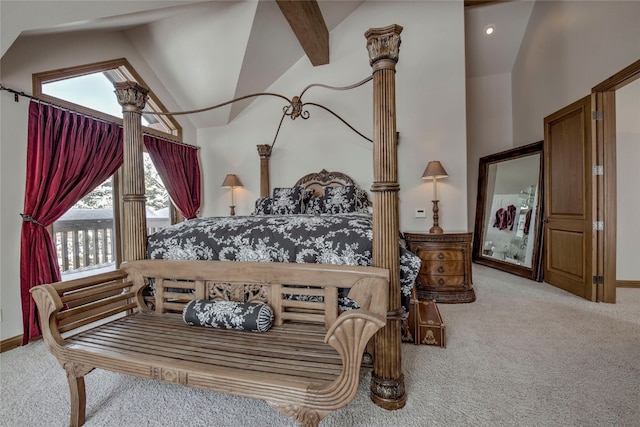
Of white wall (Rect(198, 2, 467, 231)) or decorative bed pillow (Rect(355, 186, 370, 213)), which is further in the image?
white wall (Rect(198, 2, 467, 231))

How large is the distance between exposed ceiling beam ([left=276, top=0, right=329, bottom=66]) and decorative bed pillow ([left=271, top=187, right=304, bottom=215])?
5.98 feet

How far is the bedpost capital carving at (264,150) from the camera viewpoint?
13.4ft

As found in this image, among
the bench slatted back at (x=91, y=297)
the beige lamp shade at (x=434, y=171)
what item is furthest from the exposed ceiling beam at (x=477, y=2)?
the bench slatted back at (x=91, y=297)

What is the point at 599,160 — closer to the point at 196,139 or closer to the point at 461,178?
the point at 461,178

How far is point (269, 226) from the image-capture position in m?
1.79

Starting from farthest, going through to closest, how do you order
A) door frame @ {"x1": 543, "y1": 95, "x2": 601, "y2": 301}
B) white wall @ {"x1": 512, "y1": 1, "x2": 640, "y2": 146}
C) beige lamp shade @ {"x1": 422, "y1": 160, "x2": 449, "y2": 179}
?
beige lamp shade @ {"x1": 422, "y1": 160, "x2": 449, "y2": 179} < door frame @ {"x1": 543, "y1": 95, "x2": 601, "y2": 301} < white wall @ {"x1": 512, "y1": 1, "x2": 640, "y2": 146}

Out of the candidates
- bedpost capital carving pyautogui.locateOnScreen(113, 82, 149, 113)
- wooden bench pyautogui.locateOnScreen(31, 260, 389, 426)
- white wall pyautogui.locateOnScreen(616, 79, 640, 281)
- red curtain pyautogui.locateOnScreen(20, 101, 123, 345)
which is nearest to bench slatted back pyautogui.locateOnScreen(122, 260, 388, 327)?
wooden bench pyautogui.locateOnScreen(31, 260, 389, 426)

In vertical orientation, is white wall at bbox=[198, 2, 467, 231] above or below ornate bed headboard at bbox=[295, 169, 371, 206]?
above

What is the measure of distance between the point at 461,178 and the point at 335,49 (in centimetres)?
252

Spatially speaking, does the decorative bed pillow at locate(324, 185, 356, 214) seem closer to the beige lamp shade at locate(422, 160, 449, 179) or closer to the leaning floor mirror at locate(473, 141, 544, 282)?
the beige lamp shade at locate(422, 160, 449, 179)

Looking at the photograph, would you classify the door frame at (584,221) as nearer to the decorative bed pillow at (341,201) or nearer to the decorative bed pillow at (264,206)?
the decorative bed pillow at (341,201)

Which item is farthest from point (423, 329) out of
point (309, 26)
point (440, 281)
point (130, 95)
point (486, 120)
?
point (486, 120)

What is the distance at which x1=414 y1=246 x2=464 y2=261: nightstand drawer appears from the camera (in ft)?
9.61

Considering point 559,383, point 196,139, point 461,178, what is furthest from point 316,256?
point 196,139
